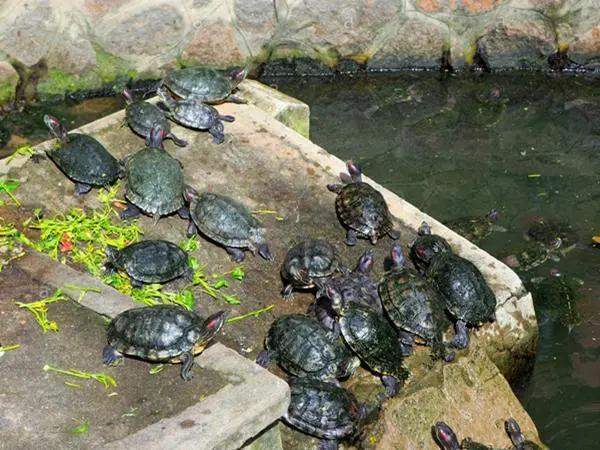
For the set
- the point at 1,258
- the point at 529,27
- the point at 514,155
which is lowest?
the point at 514,155

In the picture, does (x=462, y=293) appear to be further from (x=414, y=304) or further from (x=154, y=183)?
(x=154, y=183)

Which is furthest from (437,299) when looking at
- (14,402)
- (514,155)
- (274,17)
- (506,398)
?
(274,17)

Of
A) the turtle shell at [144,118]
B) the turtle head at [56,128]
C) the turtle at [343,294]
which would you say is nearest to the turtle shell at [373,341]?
the turtle at [343,294]

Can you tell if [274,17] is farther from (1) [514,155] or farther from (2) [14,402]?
(2) [14,402]

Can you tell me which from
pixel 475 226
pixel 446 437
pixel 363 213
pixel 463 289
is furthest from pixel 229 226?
pixel 475 226

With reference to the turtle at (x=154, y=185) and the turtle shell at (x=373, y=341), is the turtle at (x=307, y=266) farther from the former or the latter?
the turtle at (x=154, y=185)

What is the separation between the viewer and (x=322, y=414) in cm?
546

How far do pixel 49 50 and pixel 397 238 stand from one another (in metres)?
4.35

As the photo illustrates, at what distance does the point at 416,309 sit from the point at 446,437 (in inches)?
34.8

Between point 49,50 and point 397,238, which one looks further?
point 49,50

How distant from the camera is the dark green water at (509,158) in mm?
6922

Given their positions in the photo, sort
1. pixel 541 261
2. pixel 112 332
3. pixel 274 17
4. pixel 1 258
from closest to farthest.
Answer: pixel 112 332
pixel 1 258
pixel 541 261
pixel 274 17

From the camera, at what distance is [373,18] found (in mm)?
10188

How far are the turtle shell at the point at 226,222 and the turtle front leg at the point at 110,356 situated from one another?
1.49 meters
